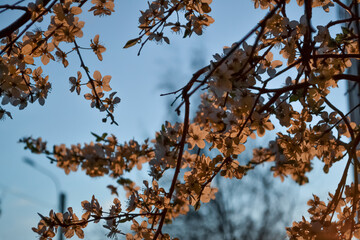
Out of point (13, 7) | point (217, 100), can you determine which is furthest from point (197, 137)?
point (13, 7)

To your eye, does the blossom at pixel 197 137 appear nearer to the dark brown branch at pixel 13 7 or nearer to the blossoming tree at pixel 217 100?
the blossoming tree at pixel 217 100

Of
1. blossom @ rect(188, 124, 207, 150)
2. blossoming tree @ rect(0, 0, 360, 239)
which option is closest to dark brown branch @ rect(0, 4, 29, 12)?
blossoming tree @ rect(0, 0, 360, 239)

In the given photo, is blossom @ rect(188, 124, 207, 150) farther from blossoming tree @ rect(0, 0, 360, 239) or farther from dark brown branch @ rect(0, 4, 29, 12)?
dark brown branch @ rect(0, 4, 29, 12)

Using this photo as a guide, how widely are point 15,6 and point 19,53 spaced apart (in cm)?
13

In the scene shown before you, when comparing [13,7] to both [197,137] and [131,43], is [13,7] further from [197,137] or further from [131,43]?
[197,137]

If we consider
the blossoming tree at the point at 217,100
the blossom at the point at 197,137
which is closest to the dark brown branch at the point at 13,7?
the blossoming tree at the point at 217,100

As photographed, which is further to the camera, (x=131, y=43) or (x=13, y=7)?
(x=131, y=43)

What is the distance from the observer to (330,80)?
99 centimetres

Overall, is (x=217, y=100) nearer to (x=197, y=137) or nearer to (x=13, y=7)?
(x=197, y=137)

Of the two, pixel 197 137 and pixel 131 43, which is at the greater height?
pixel 131 43

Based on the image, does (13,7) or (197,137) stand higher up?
(13,7)

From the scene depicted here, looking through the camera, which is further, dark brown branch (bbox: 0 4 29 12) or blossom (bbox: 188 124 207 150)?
blossom (bbox: 188 124 207 150)

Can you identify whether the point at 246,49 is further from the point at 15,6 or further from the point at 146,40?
the point at 15,6

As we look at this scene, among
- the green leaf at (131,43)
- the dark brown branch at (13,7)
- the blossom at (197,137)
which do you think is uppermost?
the green leaf at (131,43)
